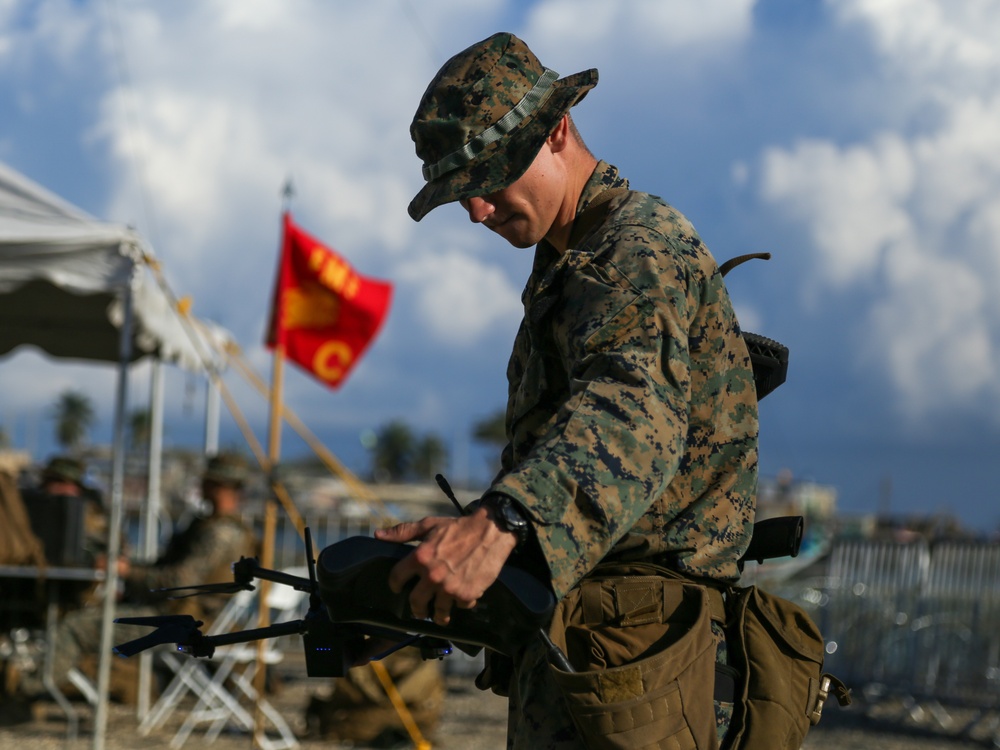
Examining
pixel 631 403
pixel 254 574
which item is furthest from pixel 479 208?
pixel 254 574

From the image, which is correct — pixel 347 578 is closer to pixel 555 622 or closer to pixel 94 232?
pixel 555 622

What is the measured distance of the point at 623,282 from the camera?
1875mm

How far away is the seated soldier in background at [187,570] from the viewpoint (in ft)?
27.1

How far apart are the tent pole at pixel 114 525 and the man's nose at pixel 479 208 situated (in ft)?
15.6

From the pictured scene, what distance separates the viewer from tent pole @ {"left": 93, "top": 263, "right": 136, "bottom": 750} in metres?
6.55

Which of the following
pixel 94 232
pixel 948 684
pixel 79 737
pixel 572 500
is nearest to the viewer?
pixel 572 500

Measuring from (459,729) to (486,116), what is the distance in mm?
7561

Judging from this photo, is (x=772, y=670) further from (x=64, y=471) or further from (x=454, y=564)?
(x=64, y=471)

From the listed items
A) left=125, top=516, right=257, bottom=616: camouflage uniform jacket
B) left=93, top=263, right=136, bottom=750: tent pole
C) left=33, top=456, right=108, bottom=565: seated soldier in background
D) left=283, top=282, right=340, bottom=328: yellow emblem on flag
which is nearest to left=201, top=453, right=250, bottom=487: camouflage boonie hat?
left=125, top=516, right=257, bottom=616: camouflage uniform jacket

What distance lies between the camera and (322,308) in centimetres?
898

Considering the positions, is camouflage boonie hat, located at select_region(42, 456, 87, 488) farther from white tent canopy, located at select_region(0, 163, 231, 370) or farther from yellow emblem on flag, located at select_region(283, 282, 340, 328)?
white tent canopy, located at select_region(0, 163, 231, 370)

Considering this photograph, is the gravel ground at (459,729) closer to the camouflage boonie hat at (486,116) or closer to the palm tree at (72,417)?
the camouflage boonie hat at (486,116)

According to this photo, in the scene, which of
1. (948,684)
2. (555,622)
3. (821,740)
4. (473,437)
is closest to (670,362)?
(555,622)

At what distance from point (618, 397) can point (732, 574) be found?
48 cm
